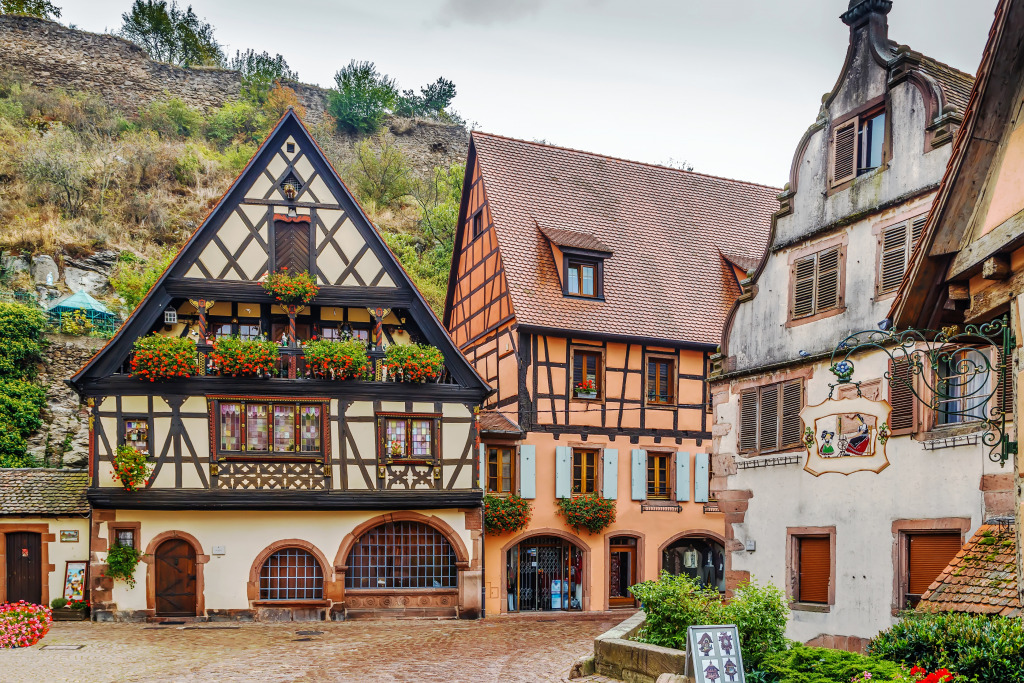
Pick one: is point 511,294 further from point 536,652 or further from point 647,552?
point 536,652

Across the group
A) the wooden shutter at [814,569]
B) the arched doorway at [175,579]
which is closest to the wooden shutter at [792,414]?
the wooden shutter at [814,569]

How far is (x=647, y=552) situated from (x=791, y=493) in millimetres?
10158

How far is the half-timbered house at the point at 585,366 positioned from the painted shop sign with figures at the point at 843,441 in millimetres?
9892

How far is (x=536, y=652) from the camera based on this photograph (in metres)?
15.9

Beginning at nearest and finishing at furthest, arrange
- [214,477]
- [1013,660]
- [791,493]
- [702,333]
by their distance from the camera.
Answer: [1013,660] < [791,493] < [214,477] < [702,333]

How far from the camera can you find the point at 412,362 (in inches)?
818

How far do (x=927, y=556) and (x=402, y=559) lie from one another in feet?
39.1

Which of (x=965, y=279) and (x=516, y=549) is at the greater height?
(x=965, y=279)

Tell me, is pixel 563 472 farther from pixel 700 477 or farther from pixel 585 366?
pixel 700 477

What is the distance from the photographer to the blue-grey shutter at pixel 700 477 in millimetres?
25000

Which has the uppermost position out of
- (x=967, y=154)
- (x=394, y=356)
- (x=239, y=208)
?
(x=239, y=208)

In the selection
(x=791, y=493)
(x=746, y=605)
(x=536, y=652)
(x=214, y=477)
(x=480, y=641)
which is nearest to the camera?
(x=746, y=605)

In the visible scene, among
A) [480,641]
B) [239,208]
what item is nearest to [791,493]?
[480,641]

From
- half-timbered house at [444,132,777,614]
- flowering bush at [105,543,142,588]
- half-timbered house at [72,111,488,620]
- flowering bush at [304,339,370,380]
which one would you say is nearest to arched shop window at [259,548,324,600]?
half-timbered house at [72,111,488,620]
